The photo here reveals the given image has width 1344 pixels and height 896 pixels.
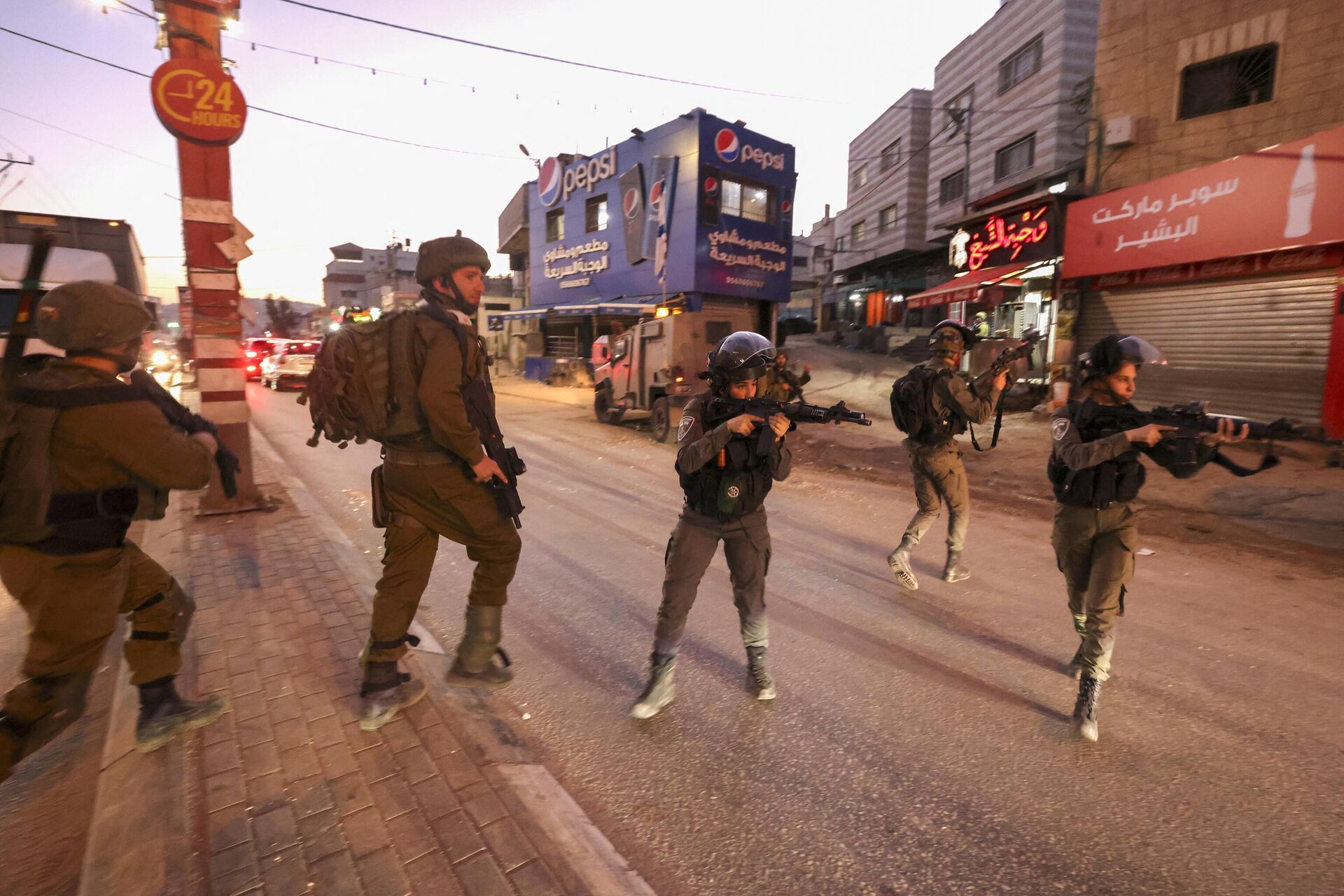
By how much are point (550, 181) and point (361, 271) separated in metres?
53.2

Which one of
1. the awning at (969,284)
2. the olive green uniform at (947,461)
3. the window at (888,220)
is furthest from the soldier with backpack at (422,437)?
the window at (888,220)

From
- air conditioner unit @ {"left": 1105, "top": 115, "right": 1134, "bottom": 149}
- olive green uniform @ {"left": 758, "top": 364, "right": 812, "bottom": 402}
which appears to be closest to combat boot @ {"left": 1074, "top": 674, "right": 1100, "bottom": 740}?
olive green uniform @ {"left": 758, "top": 364, "right": 812, "bottom": 402}

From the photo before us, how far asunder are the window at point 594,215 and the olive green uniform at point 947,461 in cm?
2209

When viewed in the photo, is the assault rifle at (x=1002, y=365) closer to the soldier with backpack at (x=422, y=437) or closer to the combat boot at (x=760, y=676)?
the combat boot at (x=760, y=676)

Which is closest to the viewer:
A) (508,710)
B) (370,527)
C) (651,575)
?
(508,710)

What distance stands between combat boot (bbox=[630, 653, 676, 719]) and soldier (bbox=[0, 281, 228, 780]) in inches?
81.5

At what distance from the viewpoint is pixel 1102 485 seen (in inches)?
122

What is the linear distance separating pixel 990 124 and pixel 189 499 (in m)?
24.3

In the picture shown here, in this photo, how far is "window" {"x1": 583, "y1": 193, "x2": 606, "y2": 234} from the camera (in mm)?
24906

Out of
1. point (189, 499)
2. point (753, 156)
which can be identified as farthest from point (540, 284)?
point (189, 499)

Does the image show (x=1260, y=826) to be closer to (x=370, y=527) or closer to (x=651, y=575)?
(x=651, y=575)

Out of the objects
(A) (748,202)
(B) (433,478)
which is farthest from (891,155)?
(B) (433,478)

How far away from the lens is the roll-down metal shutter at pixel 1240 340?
9734 millimetres

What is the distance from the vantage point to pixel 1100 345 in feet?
10.8
